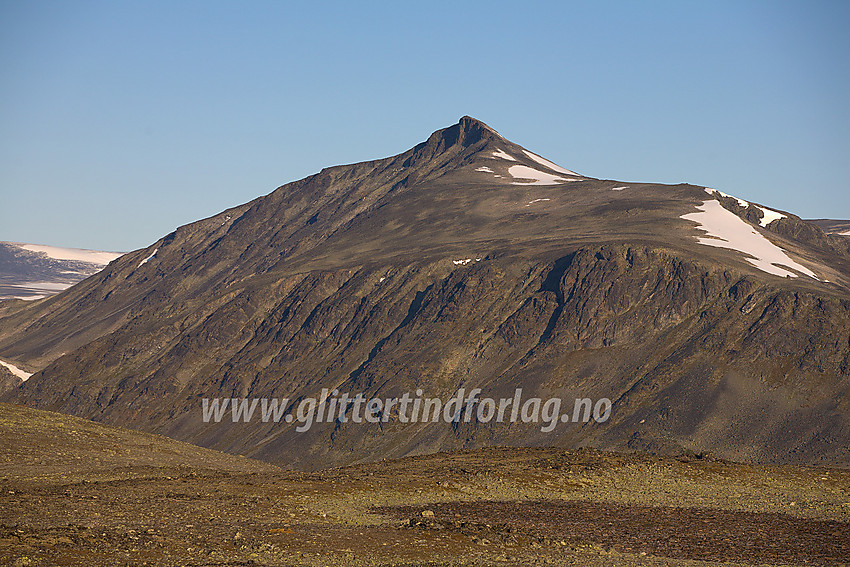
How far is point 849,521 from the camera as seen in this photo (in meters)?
33.9

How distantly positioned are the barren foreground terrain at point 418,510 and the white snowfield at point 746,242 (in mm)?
133391

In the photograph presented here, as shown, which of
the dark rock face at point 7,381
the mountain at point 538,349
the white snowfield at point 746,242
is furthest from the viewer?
the dark rock face at point 7,381

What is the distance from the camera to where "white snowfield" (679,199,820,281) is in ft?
554

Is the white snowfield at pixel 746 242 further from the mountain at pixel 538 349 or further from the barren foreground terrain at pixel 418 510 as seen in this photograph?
the barren foreground terrain at pixel 418 510

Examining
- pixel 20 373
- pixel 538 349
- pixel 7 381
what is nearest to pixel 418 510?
pixel 538 349

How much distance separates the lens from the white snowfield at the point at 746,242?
169 metres

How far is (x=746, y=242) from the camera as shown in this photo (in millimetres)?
183000

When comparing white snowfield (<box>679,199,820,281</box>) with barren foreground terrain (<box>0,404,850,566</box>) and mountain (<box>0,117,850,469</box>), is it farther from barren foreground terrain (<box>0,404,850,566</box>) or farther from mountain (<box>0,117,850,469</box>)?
barren foreground terrain (<box>0,404,850,566</box>)

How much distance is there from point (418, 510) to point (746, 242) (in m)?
163

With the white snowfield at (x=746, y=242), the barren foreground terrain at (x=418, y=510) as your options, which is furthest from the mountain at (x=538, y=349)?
the barren foreground terrain at (x=418, y=510)

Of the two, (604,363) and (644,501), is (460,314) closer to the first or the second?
(604,363)

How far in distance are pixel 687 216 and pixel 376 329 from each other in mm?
75724

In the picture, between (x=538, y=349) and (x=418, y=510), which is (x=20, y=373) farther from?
(x=418, y=510)

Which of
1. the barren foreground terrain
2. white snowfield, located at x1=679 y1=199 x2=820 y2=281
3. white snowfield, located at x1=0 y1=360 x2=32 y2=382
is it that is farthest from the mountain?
the barren foreground terrain
